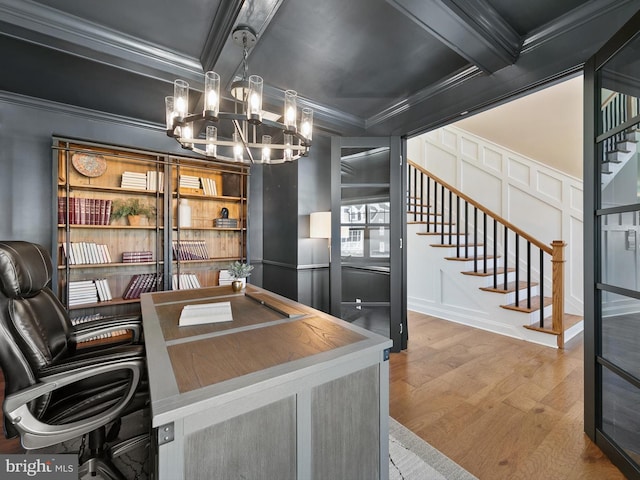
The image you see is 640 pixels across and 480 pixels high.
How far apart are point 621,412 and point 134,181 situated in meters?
4.27

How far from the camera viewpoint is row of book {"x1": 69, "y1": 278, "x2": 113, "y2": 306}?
110 inches

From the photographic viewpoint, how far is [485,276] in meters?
3.89

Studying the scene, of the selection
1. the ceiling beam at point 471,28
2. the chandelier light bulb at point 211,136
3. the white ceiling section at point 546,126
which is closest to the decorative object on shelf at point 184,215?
the chandelier light bulb at point 211,136

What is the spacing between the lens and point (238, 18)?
5.31ft

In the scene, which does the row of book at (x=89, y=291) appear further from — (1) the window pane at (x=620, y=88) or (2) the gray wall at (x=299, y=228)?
(1) the window pane at (x=620, y=88)

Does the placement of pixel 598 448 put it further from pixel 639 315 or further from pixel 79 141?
pixel 79 141

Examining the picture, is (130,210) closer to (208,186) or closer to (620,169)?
(208,186)

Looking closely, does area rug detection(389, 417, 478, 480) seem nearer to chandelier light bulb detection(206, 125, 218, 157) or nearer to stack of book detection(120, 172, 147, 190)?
chandelier light bulb detection(206, 125, 218, 157)

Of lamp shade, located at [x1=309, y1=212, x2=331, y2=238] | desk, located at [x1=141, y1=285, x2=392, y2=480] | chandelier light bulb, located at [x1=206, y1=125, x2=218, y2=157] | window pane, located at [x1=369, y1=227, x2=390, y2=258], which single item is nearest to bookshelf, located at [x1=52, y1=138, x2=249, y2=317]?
lamp shade, located at [x1=309, y1=212, x2=331, y2=238]

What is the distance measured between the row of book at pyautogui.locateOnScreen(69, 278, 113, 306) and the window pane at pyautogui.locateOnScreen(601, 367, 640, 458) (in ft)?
13.3

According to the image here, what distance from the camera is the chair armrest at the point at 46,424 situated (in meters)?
→ 0.99

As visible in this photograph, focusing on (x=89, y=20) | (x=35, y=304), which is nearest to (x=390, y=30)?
(x=89, y=20)

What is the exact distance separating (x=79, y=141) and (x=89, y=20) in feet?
4.47

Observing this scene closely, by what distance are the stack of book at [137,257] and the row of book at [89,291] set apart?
0.94ft
